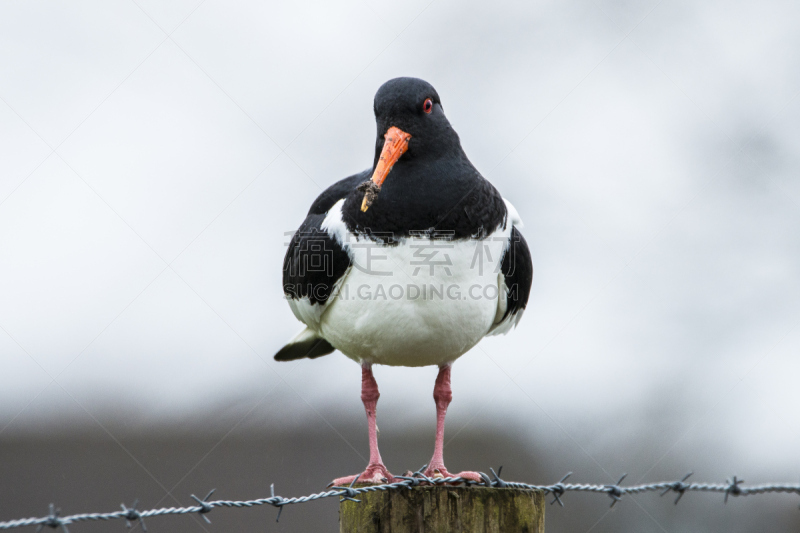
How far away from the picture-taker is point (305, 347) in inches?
213

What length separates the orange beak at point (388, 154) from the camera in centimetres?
392

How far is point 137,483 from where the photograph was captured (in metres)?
12.9

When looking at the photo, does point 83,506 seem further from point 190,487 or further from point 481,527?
point 481,527

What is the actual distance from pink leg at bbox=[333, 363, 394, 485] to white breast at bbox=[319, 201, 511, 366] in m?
0.29

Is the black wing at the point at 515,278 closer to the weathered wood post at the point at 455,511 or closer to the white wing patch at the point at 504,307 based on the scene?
the white wing patch at the point at 504,307

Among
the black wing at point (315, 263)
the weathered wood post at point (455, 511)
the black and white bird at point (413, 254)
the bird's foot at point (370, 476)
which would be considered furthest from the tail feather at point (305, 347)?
the weathered wood post at point (455, 511)

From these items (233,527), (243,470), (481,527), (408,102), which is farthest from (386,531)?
(243,470)

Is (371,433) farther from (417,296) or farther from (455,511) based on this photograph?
A: (455,511)

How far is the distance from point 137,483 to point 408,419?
15.9 ft

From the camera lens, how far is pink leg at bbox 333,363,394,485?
3.97m

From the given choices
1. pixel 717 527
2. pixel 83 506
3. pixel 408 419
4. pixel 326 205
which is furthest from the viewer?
pixel 408 419

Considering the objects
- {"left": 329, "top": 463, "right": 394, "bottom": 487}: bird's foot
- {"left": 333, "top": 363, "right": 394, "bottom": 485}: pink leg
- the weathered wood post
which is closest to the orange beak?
{"left": 333, "top": 363, "right": 394, "bottom": 485}: pink leg

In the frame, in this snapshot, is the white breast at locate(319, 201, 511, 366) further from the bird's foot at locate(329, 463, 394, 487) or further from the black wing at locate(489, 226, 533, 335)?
the bird's foot at locate(329, 463, 394, 487)

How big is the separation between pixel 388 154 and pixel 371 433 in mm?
1573
